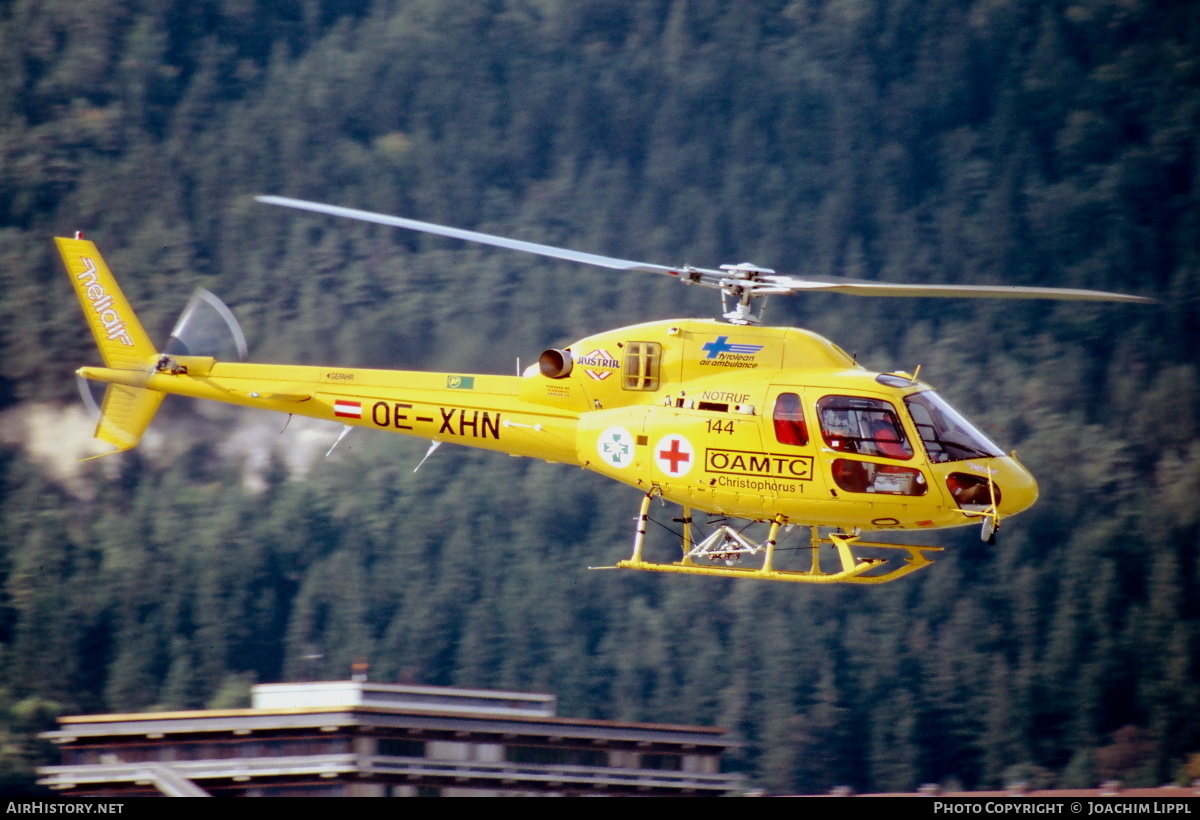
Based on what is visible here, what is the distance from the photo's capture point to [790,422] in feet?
53.8

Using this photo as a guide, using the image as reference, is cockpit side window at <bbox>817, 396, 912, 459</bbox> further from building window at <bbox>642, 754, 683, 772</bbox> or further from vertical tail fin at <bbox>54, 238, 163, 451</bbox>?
building window at <bbox>642, 754, 683, 772</bbox>

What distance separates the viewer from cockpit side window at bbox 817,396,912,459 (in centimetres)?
1614

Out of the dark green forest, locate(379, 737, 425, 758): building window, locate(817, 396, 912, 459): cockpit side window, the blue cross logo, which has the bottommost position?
locate(817, 396, 912, 459): cockpit side window

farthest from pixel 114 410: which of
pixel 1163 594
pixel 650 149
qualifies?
pixel 650 149

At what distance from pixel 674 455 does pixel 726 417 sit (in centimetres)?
69

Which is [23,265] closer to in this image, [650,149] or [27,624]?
[27,624]

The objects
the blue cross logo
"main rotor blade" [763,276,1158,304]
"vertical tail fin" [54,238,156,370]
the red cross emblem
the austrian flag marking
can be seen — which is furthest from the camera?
"vertical tail fin" [54,238,156,370]

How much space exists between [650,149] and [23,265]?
3078 centimetres

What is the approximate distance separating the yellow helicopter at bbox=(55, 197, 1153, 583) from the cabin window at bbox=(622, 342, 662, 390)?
0.02 m

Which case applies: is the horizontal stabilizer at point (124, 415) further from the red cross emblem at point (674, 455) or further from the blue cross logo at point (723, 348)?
the blue cross logo at point (723, 348)

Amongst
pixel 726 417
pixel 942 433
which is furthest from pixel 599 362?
pixel 942 433

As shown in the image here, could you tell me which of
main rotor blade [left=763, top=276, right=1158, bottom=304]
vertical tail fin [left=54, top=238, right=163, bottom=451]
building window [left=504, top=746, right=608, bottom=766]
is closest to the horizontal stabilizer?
vertical tail fin [left=54, top=238, right=163, bottom=451]

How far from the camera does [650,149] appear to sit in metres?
82.3

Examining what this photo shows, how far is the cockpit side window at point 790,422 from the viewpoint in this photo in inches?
644
